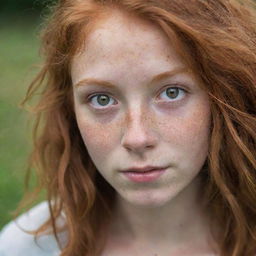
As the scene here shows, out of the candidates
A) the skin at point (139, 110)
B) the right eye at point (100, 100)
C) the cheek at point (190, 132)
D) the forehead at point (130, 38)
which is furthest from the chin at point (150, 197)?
the forehead at point (130, 38)

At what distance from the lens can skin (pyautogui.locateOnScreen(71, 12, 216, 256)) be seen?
141 centimetres

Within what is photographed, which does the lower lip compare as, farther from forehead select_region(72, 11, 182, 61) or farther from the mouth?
forehead select_region(72, 11, 182, 61)

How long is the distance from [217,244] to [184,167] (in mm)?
308

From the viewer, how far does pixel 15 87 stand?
4.44 meters

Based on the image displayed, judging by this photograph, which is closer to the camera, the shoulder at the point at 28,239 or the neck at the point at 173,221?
the neck at the point at 173,221

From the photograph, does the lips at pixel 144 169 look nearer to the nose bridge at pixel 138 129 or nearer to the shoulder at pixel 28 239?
the nose bridge at pixel 138 129

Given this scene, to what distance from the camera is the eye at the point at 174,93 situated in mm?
1448

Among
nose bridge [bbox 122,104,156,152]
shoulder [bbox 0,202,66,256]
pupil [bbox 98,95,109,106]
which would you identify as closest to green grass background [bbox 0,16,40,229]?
shoulder [bbox 0,202,66,256]

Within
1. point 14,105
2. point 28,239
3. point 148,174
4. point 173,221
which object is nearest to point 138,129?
point 148,174

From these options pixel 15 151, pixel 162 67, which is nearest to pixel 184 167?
pixel 162 67

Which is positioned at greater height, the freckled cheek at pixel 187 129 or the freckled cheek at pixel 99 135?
the freckled cheek at pixel 187 129

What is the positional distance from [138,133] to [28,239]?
58 cm

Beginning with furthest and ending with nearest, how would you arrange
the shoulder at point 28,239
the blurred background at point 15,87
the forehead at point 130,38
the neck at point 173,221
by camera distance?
the blurred background at point 15,87 < the shoulder at point 28,239 < the neck at point 173,221 < the forehead at point 130,38

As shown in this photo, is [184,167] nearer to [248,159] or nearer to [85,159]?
[248,159]
